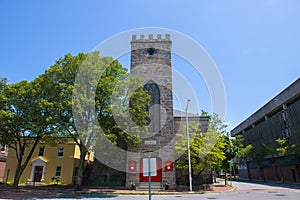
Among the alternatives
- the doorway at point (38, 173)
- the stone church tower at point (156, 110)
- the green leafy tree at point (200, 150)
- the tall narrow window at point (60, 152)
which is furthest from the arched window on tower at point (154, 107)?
the doorway at point (38, 173)

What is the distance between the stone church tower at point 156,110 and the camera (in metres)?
20.7

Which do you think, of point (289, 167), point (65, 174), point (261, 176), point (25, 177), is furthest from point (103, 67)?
point (261, 176)

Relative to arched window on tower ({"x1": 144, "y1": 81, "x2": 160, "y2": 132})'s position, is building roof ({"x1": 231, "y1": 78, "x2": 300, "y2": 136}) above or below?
above

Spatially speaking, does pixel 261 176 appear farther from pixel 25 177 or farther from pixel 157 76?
pixel 25 177

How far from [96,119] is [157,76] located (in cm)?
916

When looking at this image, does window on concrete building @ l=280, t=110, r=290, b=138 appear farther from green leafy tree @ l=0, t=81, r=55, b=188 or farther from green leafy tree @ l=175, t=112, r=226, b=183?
green leafy tree @ l=0, t=81, r=55, b=188

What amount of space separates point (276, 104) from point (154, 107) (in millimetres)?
25513

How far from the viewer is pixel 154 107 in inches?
904

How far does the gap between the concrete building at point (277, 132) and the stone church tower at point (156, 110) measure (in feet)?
57.7

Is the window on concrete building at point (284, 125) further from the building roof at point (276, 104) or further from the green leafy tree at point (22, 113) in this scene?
the green leafy tree at point (22, 113)

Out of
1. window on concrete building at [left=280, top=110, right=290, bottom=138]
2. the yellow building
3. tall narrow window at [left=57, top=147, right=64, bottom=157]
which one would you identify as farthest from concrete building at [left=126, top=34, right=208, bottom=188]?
window on concrete building at [left=280, top=110, right=290, bottom=138]

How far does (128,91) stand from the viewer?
1850 centimetres

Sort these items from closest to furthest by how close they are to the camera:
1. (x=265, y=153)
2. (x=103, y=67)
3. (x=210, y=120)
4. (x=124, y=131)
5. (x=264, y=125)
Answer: (x=124, y=131) < (x=103, y=67) < (x=210, y=120) < (x=265, y=153) < (x=264, y=125)

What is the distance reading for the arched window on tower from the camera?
72.6ft
